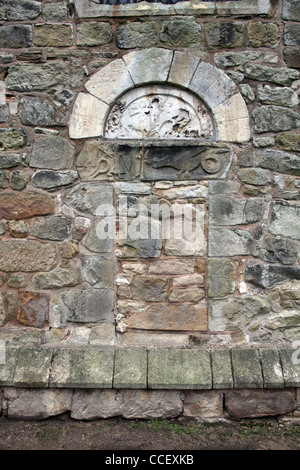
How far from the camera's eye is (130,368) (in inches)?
108

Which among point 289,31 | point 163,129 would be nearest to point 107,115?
point 163,129

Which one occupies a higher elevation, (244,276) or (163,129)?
(163,129)

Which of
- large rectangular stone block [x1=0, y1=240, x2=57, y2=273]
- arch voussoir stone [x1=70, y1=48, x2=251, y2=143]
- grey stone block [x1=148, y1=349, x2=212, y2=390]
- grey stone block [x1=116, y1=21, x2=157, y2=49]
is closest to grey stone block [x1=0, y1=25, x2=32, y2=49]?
arch voussoir stone [x1=70, y1=48, x2=251, y2=143]

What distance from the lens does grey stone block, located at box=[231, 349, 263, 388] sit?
2.71 meters

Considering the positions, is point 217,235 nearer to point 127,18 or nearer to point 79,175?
point 79,175

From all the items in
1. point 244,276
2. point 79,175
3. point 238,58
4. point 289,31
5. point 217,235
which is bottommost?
point 244,276

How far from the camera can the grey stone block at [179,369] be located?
2691 millimetres

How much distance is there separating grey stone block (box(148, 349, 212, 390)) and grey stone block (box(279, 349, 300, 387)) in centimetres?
62

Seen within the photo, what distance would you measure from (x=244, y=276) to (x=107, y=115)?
182 centimetres

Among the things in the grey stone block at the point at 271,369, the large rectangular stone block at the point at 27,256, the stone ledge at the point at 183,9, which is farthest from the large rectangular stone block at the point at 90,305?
the stone ledge at the point at 183,9

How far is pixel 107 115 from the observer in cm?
291

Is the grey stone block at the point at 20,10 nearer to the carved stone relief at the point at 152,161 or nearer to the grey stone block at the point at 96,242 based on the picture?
the carved stone relief at the point at 152,161

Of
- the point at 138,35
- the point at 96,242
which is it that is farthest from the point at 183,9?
the point at 96,242

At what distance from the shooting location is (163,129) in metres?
2.95
